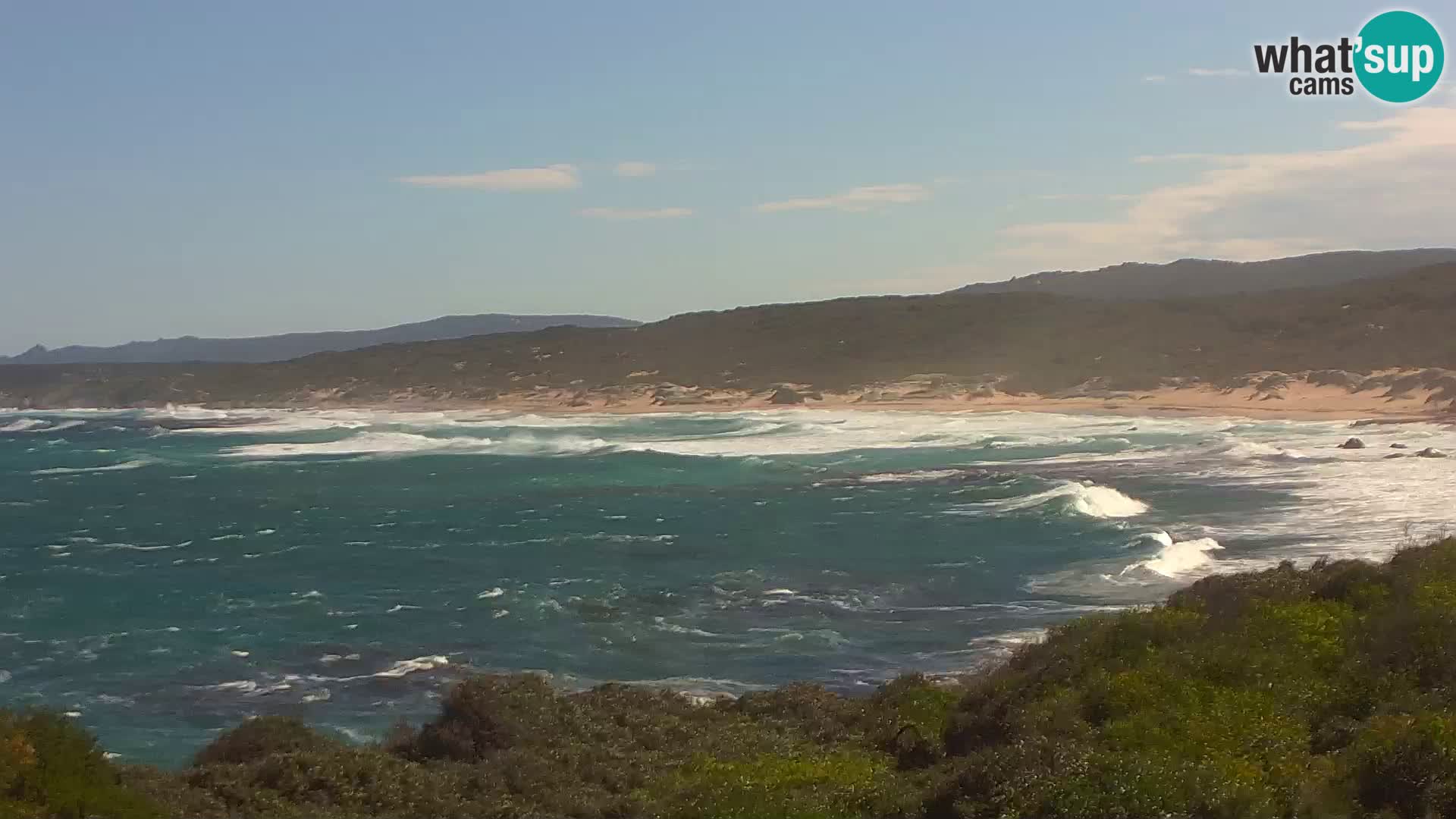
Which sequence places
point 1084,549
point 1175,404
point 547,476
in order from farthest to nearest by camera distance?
point 1175,404 < point 547,476 < point 1084,549

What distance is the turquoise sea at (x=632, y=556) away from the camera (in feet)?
65.8

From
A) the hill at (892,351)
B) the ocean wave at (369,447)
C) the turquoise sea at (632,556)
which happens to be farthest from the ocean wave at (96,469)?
the hill at (892,351)

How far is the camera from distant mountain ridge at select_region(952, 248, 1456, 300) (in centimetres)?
14988

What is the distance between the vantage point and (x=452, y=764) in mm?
11992

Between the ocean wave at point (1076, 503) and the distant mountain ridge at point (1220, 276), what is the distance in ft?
353

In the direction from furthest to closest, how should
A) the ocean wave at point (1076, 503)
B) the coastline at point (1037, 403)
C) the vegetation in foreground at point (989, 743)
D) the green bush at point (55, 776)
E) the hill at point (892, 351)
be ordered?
the hill at point (892, 351) < the coastline at point (1037, 403) < the ocean wave at point (1076, 503) < the vegetation in foreground at point (989, 743) < the green bush at point (55, 776)

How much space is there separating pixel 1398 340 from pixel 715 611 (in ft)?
224

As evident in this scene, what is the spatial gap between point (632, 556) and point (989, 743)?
20.1 meters

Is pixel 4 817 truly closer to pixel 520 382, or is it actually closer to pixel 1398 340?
pixel 1398 340

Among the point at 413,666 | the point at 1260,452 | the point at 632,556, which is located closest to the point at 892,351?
the point at 1260,452

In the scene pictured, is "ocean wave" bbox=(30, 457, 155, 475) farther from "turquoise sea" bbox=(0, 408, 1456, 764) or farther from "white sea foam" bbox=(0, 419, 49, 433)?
"white sea foam" bbox=(0, 419, 49, 433)

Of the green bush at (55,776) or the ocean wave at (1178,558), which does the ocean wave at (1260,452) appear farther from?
the green bush at (55,776)

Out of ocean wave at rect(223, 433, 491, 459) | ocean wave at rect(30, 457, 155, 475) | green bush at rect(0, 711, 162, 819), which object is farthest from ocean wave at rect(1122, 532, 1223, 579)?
ocean wave at rect(30, 457, 155, 475)

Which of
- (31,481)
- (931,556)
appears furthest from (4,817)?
(31,481)
